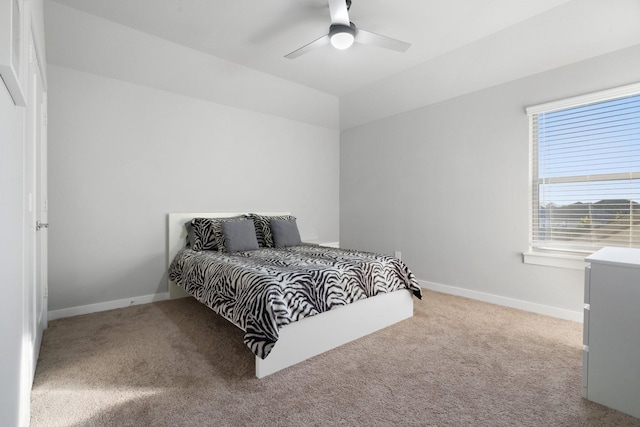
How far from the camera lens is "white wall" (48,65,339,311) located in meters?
2.79

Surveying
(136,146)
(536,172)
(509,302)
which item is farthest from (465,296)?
Answer: (136,146)

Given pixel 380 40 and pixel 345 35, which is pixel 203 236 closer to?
pixel 345 35

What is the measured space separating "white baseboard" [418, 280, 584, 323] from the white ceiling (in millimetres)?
2355

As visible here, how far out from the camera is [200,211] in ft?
11.8

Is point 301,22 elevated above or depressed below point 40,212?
above

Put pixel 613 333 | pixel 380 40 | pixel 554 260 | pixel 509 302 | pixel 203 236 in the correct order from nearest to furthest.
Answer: pixel 613 333 < pixel 380 40 < pixel 554 260 < pixel 509 302 < pixel 203 236

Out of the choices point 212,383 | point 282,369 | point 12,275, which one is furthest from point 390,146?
point 12,275

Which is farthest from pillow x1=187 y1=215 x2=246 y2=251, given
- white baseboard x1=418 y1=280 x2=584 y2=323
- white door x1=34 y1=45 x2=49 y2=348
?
white baseboard x1=418 y1=280 x2=584 y2=323

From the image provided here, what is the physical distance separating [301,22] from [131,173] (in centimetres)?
219

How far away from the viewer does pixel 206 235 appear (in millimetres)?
3289

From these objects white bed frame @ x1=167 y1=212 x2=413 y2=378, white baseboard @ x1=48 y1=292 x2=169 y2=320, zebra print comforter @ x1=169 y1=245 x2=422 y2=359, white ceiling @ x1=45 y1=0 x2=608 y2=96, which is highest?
white ceiling @ x1=45 y1=0 x2=608 y2=96

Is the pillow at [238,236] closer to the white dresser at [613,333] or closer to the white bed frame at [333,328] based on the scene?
the white bed frame at [333,328]

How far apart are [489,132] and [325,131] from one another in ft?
7.66

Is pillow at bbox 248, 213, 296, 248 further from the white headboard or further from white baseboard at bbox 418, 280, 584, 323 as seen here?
white baseboard at bbox 418, 280, 584, 323
